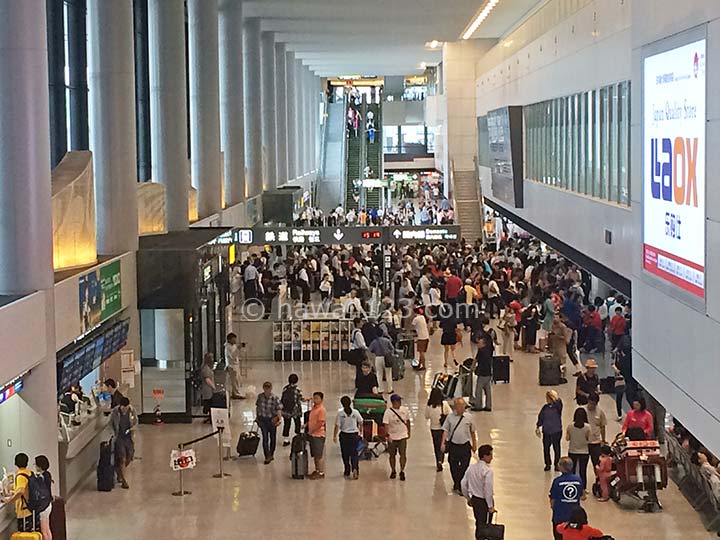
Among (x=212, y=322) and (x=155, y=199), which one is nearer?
(x=212, y=322)

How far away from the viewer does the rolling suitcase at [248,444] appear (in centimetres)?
1603

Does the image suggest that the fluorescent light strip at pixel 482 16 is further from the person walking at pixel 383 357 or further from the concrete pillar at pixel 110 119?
the concrete pillar at pixel 110 119

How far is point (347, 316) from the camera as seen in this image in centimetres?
2473

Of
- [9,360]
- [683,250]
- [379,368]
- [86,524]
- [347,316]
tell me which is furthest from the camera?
[347,316]

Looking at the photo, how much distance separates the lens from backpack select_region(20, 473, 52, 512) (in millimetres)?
11648

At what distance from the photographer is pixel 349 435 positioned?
14922 mm

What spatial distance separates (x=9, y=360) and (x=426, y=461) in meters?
5.94

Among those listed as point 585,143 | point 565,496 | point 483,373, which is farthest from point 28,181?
point 585,143

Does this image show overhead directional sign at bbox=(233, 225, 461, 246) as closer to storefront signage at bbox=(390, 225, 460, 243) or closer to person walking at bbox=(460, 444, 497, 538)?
storefront signage at bbox=(390, 225, 460, 243)

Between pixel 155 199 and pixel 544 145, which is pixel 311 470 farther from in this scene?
pixel 544 145

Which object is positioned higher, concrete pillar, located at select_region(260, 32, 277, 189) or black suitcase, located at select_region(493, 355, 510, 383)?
concrete pillar, located at select_region(260, 32, 277, 189)

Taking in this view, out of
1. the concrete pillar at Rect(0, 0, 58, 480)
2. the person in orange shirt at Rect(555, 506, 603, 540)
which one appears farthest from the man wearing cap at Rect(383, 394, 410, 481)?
the person in orange shirt at Rect(555, 506, 603, 540)

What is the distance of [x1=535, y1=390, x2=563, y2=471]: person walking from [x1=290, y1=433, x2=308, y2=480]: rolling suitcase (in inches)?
108

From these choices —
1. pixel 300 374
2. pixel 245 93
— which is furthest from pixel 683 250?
pixel 245 93
